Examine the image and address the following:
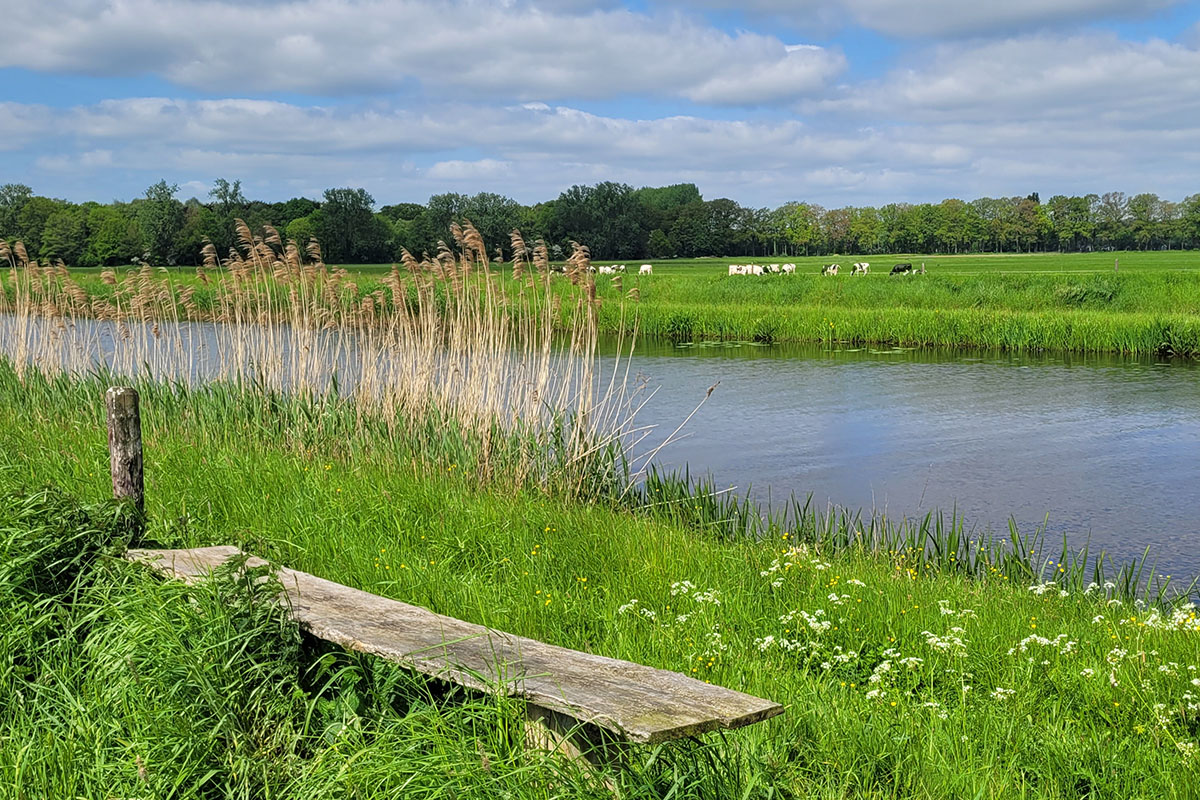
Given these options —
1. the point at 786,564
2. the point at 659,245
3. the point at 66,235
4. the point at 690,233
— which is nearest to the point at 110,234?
the point at 66,235

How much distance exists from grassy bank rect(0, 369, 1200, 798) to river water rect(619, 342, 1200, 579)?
2.41 m

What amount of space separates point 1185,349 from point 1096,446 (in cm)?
1114

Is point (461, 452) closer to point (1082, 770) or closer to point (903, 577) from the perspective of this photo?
→ point (903, 577)

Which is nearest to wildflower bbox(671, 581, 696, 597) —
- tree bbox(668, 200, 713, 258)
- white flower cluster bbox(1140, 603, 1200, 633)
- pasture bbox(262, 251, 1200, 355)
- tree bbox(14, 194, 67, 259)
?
white flower cluster bbox(1140, 603, 1200, 633)

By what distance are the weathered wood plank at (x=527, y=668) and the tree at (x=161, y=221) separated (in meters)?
34.8

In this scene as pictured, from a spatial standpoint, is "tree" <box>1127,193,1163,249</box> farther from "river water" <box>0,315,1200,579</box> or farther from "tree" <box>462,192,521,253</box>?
"river water" <box>0,315,1200,579</box>

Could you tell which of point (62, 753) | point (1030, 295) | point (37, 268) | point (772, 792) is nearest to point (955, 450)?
point (772, 792)

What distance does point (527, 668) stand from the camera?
3.20 meters

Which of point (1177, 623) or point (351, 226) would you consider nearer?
point (1177, 623)

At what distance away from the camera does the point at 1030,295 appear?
27766mm

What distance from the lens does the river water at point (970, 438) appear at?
31.7ft

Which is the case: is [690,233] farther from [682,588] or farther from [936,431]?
[682,588]

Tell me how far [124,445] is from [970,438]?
10.9 m

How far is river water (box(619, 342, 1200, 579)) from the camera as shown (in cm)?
966
